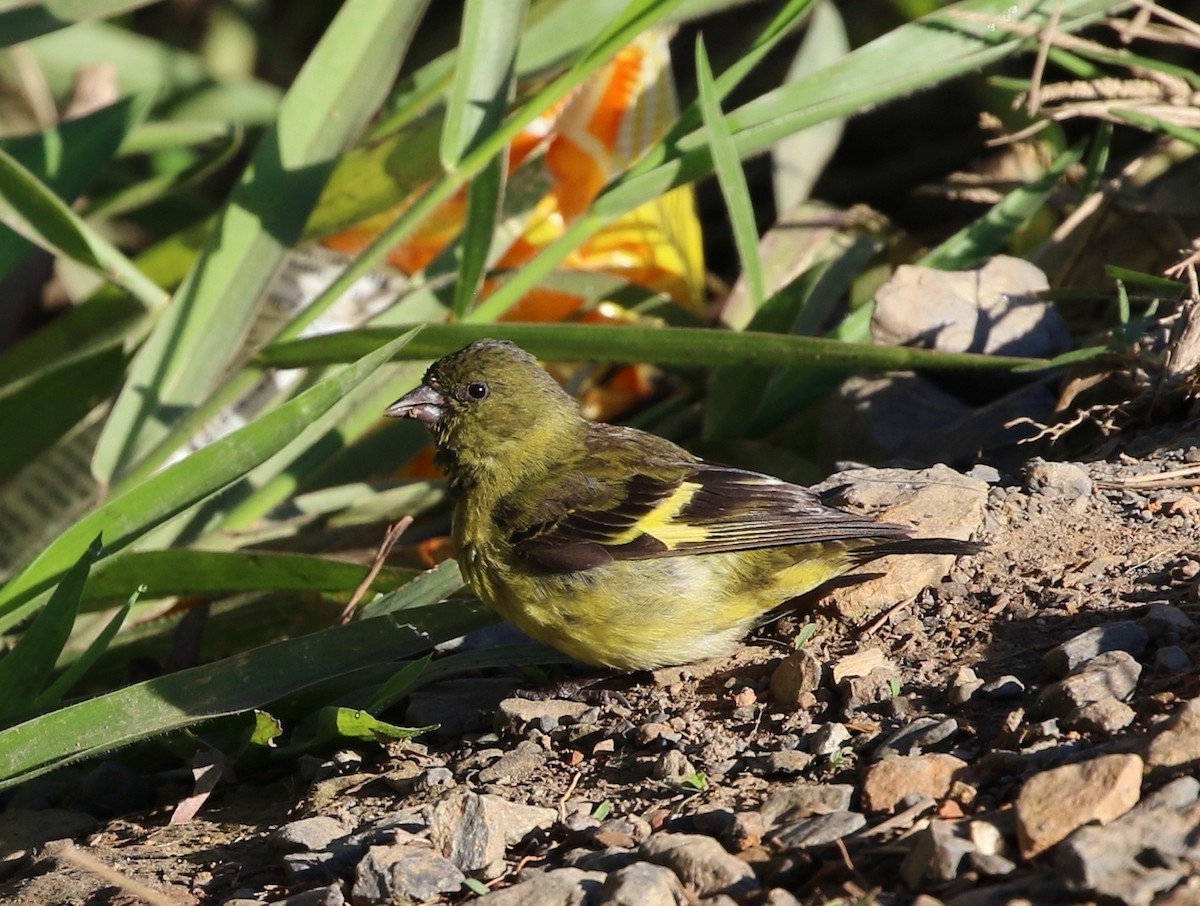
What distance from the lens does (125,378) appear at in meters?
4.25

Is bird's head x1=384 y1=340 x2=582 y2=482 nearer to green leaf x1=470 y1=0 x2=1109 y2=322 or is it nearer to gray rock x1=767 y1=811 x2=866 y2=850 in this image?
green leaf x1=470 y1=0 x2=1109 y2=322

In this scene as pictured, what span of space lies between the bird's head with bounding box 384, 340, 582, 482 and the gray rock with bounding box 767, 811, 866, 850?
1.55 meters

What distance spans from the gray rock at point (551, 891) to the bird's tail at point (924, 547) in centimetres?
105

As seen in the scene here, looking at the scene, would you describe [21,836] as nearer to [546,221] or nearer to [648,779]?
[648,779]

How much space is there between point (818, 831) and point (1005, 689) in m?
0.55

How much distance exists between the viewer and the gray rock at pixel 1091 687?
2484mm

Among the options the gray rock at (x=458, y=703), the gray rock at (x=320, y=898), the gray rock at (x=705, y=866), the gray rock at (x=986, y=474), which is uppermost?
the gray rock at (x=320, y=898)

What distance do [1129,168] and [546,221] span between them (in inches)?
70.6

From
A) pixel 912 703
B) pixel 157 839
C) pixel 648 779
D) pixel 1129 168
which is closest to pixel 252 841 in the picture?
pixel 157 839

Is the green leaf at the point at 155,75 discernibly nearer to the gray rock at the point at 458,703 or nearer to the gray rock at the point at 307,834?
the gray rock at the point at 458,703

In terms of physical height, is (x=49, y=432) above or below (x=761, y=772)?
above

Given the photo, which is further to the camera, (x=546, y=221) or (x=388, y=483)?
(x=546, y=221)

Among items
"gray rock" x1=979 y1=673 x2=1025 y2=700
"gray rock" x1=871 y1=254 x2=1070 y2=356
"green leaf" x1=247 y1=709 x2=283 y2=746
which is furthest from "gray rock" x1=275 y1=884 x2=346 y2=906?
"gray rock" x1=871 y1=254 x2=1070 y2=356

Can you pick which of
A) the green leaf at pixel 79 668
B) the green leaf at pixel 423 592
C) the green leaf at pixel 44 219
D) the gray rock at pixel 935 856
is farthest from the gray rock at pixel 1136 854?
the green leaf at pixel 44 219
